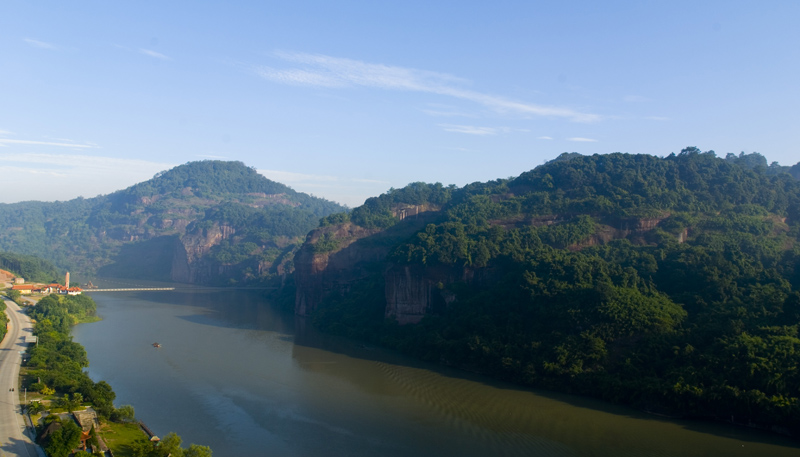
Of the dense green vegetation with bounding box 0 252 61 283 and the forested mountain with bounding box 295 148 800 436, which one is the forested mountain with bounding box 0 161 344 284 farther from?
the forested mountain with bounding box 295 148 800 436

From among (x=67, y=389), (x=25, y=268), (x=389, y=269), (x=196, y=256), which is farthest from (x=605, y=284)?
(x=196, y=256)

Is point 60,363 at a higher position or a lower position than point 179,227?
lower

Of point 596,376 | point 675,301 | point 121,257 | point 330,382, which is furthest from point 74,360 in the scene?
Result: point 121,257

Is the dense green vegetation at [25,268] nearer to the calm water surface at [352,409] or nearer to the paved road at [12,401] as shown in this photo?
the paved road at [12,401]

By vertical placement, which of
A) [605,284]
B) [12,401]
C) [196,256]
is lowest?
[12,401]

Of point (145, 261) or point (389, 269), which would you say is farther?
point (145, 261)

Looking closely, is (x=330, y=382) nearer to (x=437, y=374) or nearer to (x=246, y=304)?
(x=437, y=374)

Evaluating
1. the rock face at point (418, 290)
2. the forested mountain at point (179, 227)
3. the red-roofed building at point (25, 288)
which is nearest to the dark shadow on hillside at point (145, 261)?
the forested mountain at point (179, 227)

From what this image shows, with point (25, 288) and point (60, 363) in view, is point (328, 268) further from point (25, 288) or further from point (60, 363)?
point (25, 288)
